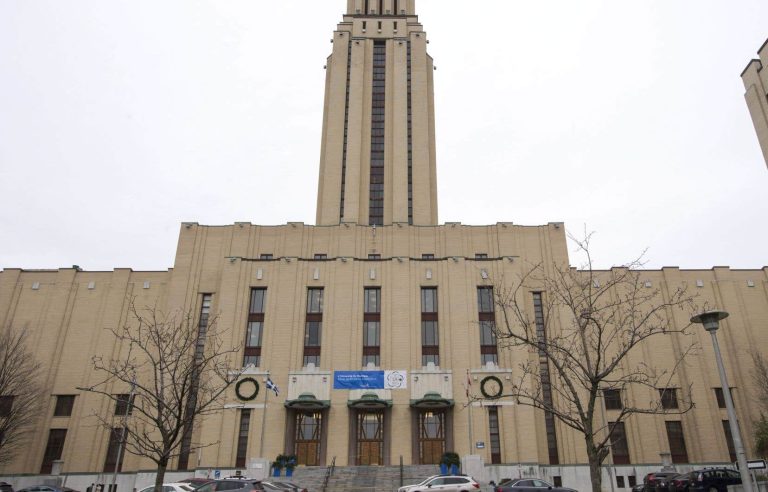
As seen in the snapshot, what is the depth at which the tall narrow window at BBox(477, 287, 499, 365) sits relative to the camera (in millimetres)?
44844

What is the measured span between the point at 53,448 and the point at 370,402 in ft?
91.6

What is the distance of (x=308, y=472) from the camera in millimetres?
38156

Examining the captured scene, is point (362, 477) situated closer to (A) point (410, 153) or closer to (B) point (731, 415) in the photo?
(B) point (731, 415)

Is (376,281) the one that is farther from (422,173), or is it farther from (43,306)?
(43,306)

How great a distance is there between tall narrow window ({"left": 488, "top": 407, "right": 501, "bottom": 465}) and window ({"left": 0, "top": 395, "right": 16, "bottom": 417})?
3922 cm

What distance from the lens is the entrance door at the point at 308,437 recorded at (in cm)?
4184

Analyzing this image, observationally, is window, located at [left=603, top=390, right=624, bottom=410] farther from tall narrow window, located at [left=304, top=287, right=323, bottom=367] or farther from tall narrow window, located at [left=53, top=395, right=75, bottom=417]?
tall narrow window, located at [left=53, top=395, right=75, bottom=417]

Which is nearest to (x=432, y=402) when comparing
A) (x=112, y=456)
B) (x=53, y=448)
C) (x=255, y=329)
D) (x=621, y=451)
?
(x=255, y=329)

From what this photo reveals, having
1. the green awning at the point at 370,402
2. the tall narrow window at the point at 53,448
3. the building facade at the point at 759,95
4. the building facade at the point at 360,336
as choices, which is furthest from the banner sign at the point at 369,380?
the building facade at the point at 759,95

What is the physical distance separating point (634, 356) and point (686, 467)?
382 inches

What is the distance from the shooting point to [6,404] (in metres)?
44.2

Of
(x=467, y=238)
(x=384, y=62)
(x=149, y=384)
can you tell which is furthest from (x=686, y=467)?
(x=384, y=62)

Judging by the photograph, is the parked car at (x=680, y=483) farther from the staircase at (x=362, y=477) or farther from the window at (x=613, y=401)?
the window at (x=613, y=401)

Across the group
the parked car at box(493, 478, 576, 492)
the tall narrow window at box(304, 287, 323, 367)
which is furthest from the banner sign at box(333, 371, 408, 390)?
the parked car at box(493, 478, 576, 492)
